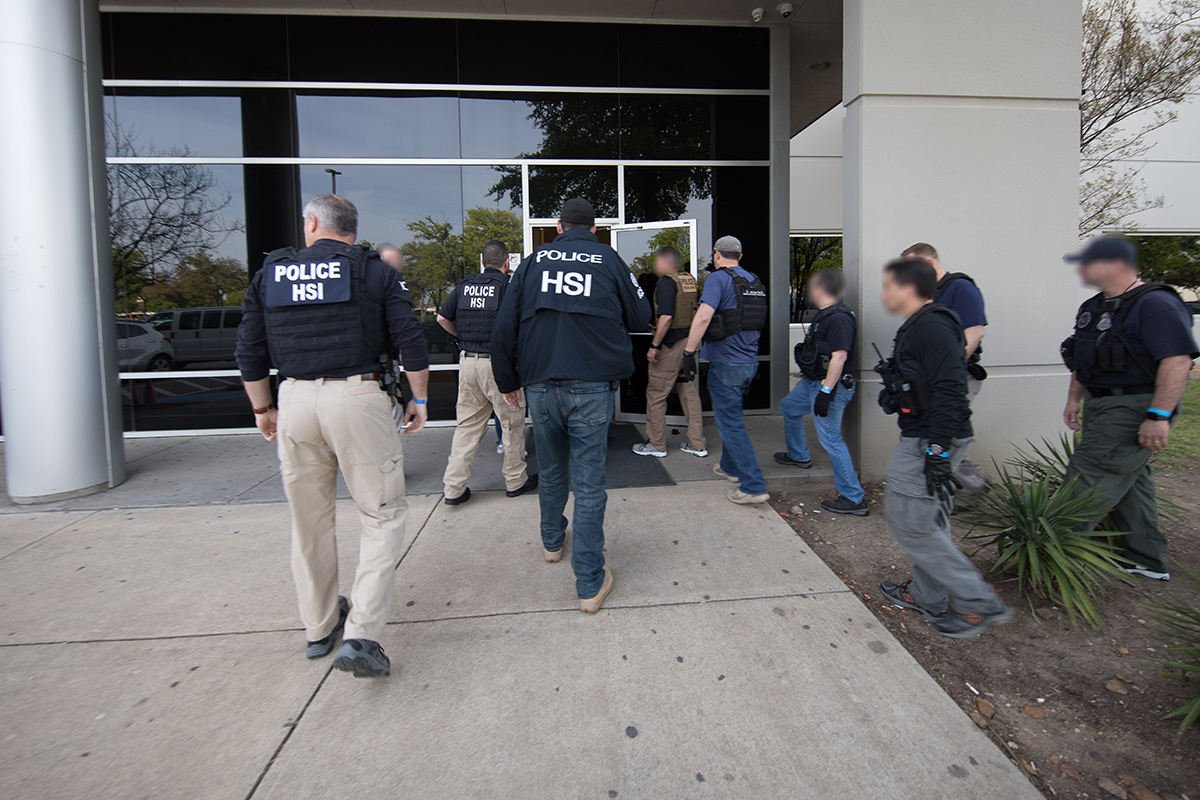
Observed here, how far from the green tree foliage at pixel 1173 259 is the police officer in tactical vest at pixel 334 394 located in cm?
1559

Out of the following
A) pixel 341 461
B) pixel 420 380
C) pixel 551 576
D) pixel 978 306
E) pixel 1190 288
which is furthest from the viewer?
pixel 1190 288

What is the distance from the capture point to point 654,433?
6.00m

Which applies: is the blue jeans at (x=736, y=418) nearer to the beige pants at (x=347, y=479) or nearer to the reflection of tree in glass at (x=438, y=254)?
the beige pants at (x=347, y=479)

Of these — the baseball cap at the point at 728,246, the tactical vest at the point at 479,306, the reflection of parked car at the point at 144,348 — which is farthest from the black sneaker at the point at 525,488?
the reflection of parked car at the point at 144,348

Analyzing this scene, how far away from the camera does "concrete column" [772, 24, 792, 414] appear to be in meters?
7.55

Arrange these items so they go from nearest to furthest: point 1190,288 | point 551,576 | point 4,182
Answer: point 551,576
point 4,182
point 1190,288

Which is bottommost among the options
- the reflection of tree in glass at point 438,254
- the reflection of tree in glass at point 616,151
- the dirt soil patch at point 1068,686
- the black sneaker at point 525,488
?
the dirt soil patch at point 1068,686

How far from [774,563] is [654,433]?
2.45 m

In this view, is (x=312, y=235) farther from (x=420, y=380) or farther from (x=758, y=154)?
(x=758, y=154)

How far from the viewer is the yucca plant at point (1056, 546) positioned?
305 centimetres

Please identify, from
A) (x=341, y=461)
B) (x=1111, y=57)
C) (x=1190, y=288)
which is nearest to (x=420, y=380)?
(x=341, y=461)

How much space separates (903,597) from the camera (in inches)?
128

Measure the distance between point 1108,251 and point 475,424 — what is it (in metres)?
3.98

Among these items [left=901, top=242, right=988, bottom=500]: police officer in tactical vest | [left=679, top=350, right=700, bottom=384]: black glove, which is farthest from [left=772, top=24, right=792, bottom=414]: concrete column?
[left=901, top=242, right=988, bottom=500]: police officer in tactical vest
